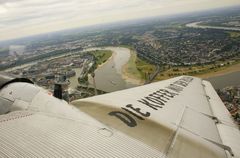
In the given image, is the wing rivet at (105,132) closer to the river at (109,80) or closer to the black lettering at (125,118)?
the black lettering at (125,118)

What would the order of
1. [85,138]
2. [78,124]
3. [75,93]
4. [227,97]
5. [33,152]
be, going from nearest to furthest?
[33,152] → [85,138] → [78,124] → [227,97] → [75,93]

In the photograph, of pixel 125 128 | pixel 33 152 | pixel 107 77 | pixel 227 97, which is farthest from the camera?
pixel 107 77

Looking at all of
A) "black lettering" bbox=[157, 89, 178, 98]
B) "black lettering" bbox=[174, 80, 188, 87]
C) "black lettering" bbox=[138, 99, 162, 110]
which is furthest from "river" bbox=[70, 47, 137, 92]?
"black lettering" bbox=[138, 99, 162, 110]

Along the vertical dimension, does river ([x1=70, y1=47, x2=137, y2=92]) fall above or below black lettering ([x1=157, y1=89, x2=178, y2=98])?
below

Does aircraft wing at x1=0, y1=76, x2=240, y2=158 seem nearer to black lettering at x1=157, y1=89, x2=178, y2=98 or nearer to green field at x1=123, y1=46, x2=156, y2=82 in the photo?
black lettering at x1=157, y1=89, x2=178, y2=98

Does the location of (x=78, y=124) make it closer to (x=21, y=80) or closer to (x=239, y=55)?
(x=21, y=80)

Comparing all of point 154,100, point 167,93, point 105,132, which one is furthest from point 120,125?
point 167,93

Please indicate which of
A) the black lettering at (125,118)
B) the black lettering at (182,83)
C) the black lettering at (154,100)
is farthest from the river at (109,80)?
the black lettering at (125,118)

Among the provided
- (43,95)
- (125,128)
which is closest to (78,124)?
(125,128)
